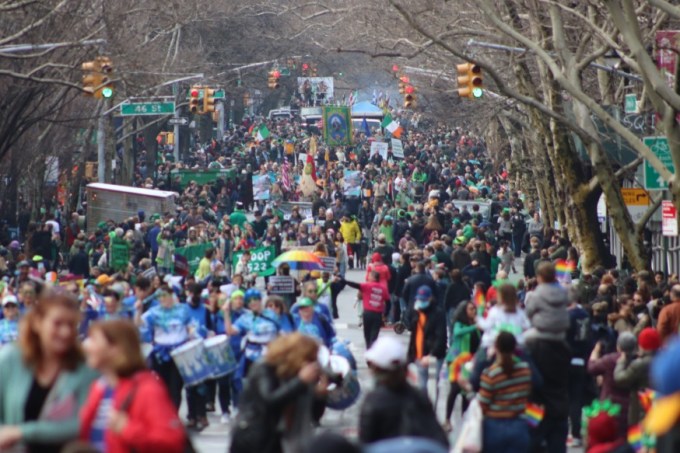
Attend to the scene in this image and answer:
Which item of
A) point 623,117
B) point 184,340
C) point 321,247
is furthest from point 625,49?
point 184,340

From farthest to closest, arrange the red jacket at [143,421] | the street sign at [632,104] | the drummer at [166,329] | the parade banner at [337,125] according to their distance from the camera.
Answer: the parade banner at [337,125], the street sign at [632,104], the drummer at [166,329], the red jacket at [143,421]

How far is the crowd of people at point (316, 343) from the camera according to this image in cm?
689

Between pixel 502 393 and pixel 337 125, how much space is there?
62.4 m

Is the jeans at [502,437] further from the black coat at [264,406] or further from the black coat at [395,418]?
the black coat at [264,406]

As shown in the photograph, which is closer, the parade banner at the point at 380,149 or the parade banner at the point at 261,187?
the parade banner at the point at 261,187

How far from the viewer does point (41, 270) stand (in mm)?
24703

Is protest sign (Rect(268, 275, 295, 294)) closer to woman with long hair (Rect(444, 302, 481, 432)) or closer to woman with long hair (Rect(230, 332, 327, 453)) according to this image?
woman with long hair (Rect(444, 302, 481, 432))

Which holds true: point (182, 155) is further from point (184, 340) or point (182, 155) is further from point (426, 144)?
point (184, 340)

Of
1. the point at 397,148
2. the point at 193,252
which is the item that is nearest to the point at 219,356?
the point at 193,252

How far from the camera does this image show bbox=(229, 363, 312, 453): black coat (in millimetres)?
8523

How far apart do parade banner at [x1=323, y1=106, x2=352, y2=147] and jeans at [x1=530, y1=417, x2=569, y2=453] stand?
59.7 meters

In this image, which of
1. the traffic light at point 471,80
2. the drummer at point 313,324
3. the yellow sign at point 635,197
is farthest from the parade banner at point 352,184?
the drummer at point 313,324

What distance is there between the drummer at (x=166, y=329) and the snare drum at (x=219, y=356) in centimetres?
22

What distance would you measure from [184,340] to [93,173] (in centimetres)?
4238
